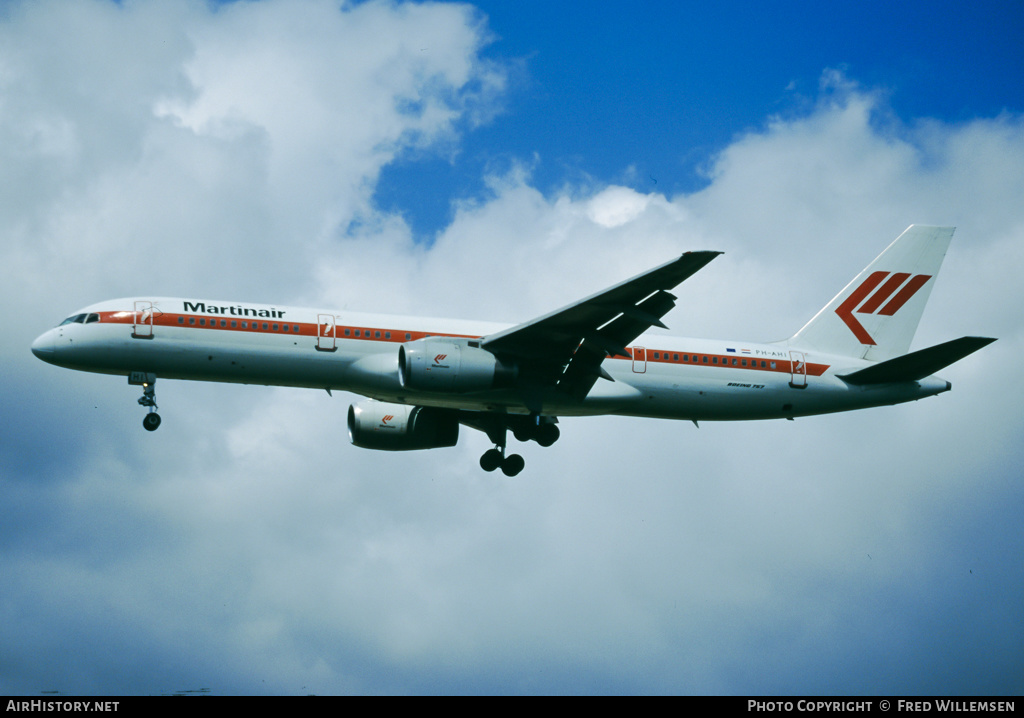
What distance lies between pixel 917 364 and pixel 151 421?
25.3 meters

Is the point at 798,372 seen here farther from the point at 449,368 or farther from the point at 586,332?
the point at 449,368

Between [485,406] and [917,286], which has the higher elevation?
[917,286]

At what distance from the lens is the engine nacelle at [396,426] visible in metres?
37.8

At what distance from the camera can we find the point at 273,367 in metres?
31.3

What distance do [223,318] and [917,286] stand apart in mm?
26767

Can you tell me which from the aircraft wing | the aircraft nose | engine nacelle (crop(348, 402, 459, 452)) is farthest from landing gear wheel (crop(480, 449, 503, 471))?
the aircraft nose

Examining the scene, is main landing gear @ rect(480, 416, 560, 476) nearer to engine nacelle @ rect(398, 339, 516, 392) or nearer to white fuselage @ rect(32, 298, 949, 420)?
white fuselage @ rect(32, 298, 949, 420)

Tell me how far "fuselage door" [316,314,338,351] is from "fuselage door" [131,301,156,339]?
16.3ft

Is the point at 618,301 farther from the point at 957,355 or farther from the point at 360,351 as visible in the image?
the point at 957,355

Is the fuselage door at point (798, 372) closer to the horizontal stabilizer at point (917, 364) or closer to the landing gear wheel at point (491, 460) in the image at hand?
the horizontal stabilizer at point (917, 364)

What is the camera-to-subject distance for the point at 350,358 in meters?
31.7
